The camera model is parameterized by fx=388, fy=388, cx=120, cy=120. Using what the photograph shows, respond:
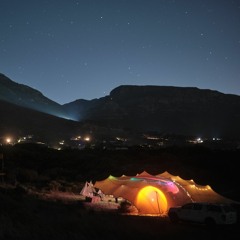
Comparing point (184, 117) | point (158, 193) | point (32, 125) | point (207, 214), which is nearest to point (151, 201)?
point (158, 193)

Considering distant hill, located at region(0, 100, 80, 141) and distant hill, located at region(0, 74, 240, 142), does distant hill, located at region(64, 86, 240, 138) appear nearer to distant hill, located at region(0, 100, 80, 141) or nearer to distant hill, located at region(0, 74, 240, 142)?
distant hill, located at region(0, 74, 240, 142)

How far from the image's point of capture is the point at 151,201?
26.4 metres

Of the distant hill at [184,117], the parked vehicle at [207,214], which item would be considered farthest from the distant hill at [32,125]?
the parked vehicle at [207,214]

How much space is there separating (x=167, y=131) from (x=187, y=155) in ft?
308

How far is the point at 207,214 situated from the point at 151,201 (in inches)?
241

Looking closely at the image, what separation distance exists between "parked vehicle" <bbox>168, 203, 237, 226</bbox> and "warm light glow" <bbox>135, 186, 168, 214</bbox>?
3.77 meters

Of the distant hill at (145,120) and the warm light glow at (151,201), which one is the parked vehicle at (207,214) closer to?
the warm light glow at (151,201)

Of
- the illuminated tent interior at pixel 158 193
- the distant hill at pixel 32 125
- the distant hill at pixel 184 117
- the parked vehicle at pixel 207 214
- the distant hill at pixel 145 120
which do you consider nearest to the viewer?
the parked vehicle at pixel 207 214

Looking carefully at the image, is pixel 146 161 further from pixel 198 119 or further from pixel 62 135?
pixel 198 119

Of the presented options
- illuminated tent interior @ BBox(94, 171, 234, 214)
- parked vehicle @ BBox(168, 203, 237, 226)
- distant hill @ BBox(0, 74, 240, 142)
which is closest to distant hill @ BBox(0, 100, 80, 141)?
distant hill @ BBox(0, 74, 240, 142)

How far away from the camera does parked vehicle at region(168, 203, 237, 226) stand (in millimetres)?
20453

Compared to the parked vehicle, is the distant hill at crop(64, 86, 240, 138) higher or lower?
higher

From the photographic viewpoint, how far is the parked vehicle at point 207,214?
20453 mm

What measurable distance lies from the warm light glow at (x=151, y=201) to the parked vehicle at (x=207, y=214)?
3773 millimetres
